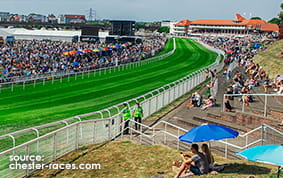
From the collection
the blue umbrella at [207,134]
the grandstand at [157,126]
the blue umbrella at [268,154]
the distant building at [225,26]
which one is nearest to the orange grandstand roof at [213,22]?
the distant building at [225,26]

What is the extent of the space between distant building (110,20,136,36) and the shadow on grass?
64.4 meters

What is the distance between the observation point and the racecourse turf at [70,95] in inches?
730

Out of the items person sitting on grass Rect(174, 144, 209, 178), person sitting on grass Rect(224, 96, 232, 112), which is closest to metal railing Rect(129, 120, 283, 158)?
person sitting on grass Rect(174, 144, 209, 178)

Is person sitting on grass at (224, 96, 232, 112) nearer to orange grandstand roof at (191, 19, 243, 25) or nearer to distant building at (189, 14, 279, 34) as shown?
distant building at (189, 14, 279, 34)

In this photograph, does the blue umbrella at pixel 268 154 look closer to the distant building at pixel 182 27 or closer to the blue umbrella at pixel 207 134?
the blue umbrella at pixel 207 134

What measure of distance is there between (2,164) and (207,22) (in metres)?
164

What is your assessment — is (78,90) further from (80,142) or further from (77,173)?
(77,173)

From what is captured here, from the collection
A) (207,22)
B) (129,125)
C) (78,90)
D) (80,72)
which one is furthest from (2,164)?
(207,22)

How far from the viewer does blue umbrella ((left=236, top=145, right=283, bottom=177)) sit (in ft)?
23.5

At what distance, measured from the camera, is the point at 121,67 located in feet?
131

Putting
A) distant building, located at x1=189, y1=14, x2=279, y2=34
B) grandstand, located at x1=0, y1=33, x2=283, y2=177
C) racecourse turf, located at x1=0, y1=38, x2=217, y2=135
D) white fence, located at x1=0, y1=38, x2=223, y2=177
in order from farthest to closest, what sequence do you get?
distant building, located at x1=189, y1=14, x2=279, y2=34, racecourse turf, located at x1=0, y1=38, x2=217, y2=135, grandstand, located at x1=0, y1=33, x2=283, y2=177, white fence, located at x1=0, y1=38, x2=223, y2=177

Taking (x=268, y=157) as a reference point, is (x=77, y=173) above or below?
below

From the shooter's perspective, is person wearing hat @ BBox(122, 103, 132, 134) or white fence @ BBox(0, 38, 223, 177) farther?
person wearing hat @ BBox(122, 103, 132, 134)

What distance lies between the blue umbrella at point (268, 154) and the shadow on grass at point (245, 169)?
48.8 inches
